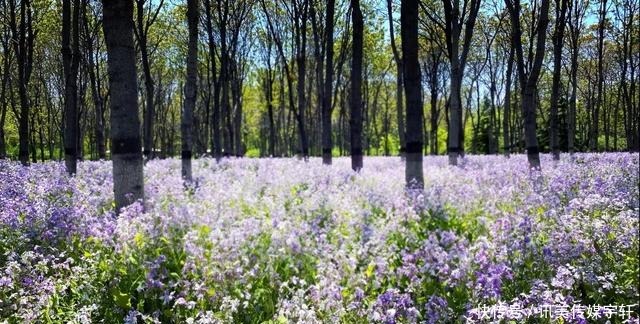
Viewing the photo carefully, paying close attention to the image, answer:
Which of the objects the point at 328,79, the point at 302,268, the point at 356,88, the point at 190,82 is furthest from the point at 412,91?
the point at 328,79

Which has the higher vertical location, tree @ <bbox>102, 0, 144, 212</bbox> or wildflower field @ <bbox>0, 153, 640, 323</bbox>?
tree @ <bbox>102, 0, 144, 212</bbox>

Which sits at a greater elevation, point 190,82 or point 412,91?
A: point 190,82

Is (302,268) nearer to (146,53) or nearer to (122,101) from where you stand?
(122,101)

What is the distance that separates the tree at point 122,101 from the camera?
7422 millimetres

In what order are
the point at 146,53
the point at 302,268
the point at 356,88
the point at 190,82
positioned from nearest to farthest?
the point at 302,268, the point at 190,82, the point at 356,88, the point at 146,53

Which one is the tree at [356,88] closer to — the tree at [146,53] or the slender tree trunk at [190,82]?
the slender tree trunk at [190,82]

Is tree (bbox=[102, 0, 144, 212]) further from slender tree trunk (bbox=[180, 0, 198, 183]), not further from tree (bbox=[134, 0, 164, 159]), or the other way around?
tree (bbox=[134, 0, 164, 159])

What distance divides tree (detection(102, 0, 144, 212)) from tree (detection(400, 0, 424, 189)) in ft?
18.3

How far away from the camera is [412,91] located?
10.5 metres

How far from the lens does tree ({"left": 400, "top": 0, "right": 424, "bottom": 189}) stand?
34.0ft

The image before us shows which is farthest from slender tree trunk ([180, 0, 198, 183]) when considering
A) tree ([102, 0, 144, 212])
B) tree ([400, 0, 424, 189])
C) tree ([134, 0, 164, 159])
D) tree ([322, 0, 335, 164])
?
tree ([400, 0, 424, 189])

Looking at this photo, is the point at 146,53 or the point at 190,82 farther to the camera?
the point at 146,53

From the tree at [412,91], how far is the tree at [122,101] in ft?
18.3

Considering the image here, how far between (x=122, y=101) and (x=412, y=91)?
233 inches
